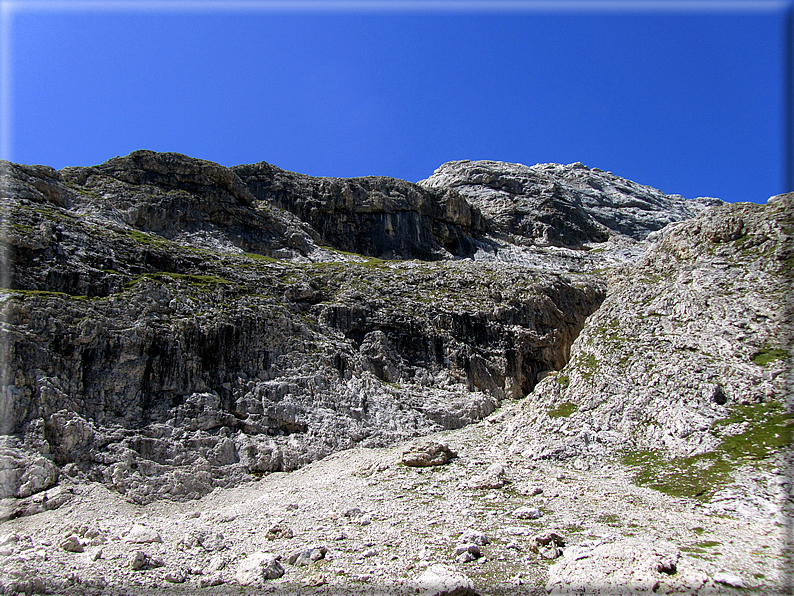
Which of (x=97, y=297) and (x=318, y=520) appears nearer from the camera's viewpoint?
(x=318, y=520)

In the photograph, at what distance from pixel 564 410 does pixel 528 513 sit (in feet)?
52.5

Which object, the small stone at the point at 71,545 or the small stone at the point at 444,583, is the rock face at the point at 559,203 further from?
the small stone at the point at 71,545

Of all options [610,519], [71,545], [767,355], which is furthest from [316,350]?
[767,355]

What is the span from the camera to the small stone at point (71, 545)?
23.0 m

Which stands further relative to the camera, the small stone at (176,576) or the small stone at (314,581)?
the small stone at (176,576)

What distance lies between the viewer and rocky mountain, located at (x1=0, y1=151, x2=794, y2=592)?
31.3 metres

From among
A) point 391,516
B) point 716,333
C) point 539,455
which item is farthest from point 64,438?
point 716,333

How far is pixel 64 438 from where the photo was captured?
31641 mm

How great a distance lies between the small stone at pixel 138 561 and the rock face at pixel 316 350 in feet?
A: 32.9

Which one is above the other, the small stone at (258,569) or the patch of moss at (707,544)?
the patch of moss at (707,544)

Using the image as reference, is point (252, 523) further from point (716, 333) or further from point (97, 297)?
point (716, 333)

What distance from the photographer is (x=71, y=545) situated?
23047mm

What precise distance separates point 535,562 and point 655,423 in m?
19.2

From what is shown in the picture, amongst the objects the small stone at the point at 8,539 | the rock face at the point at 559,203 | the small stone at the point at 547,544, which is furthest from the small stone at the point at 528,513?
the rock face at the point at 559,203
